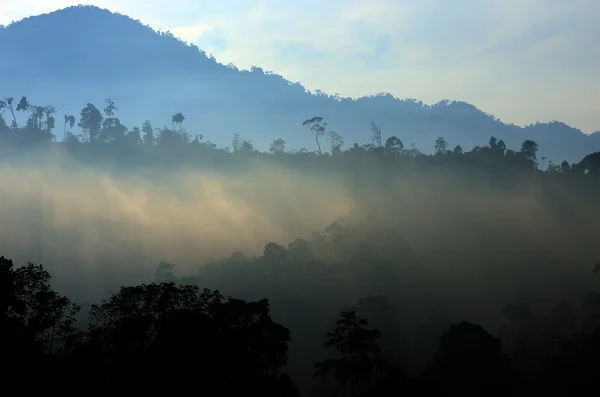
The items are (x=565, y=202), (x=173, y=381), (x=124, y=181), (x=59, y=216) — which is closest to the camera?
(x=173, y=381)

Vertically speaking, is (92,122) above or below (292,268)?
above

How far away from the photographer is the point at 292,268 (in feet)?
353

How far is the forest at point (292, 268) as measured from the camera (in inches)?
1449

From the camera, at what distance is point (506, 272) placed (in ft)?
364

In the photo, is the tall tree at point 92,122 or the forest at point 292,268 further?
the tall tree at point 92,122

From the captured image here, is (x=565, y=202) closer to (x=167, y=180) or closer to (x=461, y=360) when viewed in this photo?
(x=461, y=360)

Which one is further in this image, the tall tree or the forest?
the tall tree

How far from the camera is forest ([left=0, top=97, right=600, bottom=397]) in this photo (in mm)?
36812

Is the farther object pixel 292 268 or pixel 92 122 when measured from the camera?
pixel 92 122

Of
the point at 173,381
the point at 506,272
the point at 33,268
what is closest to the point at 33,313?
the point at 33,268

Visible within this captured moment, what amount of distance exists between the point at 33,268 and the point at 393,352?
51119mm

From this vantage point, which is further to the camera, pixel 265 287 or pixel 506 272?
pixel 506 272

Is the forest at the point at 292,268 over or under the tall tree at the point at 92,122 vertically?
under

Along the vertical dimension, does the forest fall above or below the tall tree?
below
